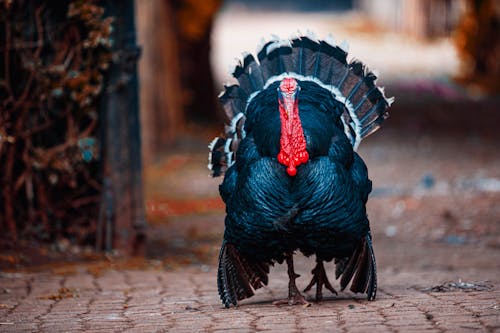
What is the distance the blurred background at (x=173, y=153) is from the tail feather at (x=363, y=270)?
4.54 ft

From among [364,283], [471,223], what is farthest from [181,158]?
[364,283]

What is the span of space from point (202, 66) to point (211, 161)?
12.3 meters

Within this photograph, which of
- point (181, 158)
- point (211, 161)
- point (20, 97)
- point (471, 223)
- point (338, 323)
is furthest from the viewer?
point (181, 158)

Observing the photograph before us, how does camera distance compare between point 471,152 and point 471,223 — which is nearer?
point 471,223

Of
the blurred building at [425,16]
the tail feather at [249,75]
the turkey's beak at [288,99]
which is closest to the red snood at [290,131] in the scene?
the turkey's beak at [288,99]

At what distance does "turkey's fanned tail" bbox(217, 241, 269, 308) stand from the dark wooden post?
8.09ft

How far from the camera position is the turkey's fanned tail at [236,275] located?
6453mm

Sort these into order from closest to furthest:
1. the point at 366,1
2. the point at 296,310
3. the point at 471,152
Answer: the point at 296,310
the point at 471,152
the point at 366,1

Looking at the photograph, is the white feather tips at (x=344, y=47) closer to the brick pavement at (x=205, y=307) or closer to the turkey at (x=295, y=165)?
the turkey at (x=295, y=165)

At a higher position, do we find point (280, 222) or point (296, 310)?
point (280, 222)

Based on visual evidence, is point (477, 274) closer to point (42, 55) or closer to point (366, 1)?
point (42, 55)

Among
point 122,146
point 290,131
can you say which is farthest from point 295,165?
point 122,146

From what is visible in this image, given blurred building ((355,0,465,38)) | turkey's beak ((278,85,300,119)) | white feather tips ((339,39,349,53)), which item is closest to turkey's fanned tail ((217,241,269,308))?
turkey's beak ((278,85,300,119))

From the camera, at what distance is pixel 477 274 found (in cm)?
781
